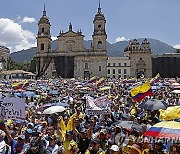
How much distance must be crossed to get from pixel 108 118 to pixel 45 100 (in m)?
7.76

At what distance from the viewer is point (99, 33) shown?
80.1 m

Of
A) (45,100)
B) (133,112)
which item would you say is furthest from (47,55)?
(133,112)

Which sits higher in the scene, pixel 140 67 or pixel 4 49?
pixel 4 49

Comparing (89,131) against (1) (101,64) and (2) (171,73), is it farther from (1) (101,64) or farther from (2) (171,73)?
(2) (171,73)

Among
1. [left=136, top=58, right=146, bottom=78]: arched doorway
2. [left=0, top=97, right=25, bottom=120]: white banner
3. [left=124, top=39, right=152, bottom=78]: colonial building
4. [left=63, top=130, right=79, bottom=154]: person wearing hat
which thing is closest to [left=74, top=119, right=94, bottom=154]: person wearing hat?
[left=63, top=130, right=79, bottom=154]: person wearing hat

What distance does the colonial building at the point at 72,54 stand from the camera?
3174 inches

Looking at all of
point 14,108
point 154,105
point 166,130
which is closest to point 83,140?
point 14,108

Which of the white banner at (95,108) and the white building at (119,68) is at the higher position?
the white building at (119,68)

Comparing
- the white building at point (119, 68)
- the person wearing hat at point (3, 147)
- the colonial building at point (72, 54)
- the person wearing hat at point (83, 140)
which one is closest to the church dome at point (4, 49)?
the colonial building at point (72, 54)

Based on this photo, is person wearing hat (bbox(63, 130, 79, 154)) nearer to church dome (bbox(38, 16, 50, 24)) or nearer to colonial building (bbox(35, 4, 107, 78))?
colonial building (bbox(35, 4, 107, 78))

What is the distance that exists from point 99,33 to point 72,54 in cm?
744

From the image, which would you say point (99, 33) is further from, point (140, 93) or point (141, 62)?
point (140, 93)

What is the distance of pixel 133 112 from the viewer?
13.1 metres

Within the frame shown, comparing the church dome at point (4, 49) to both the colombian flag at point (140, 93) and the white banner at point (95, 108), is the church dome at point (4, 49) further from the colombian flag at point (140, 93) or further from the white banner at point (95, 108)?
the white banner at point (95, 108)
